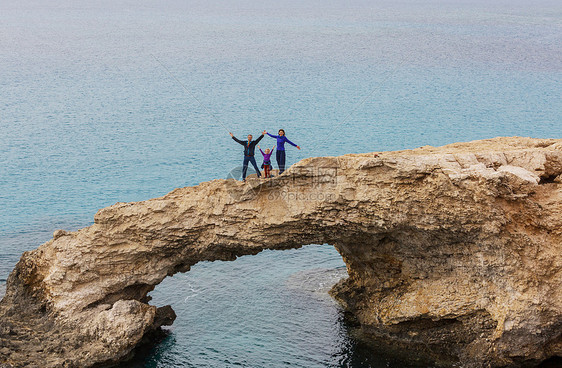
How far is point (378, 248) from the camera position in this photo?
67.1 feet

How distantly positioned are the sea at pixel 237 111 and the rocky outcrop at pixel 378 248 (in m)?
2.05

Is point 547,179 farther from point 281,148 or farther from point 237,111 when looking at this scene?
point 237,111

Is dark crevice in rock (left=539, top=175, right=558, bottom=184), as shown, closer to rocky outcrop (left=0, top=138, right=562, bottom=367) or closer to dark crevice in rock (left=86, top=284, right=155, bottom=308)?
rocky outcrop (left=0, top=138, right=562, bottom=367)

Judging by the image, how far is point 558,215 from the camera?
17.6 metres

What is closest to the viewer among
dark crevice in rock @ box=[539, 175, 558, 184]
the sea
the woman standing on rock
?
dark crevice in rock @ box=[539, 175, 558, 184]

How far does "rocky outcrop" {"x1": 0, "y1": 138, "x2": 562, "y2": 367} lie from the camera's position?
17734 millimetres

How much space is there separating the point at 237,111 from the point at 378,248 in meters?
29.6

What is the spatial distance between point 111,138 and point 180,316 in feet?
79.7

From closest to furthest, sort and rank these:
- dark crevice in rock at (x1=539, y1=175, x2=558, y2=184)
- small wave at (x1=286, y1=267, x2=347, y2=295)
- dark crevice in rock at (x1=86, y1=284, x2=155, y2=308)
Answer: dark crevice in rock at (x1=539, y1=175, x2=558, y2=184)
dark crevice in rock at (x1=86, y1=284, x2=155, y2=308)
small wave at (x1=286, y1=267, x2=347, y2=295)

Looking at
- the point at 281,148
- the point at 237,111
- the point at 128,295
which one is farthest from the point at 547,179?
the point at 237,111

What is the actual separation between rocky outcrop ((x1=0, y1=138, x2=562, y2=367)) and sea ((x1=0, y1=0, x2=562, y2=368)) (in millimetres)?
2053

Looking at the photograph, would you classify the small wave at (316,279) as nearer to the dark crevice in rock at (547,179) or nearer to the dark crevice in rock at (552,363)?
the dark crevice in rock at (552,363)

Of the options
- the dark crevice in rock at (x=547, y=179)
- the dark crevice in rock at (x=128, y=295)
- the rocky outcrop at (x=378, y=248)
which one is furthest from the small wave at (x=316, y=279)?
the dark crevice in rock at (x=547, y=179)

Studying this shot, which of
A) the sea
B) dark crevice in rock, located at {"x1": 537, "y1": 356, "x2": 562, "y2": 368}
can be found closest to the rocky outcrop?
dark crevice in rock, located at {"x1": 537, "y1": 356, "x2": 562, "y2": 368}
